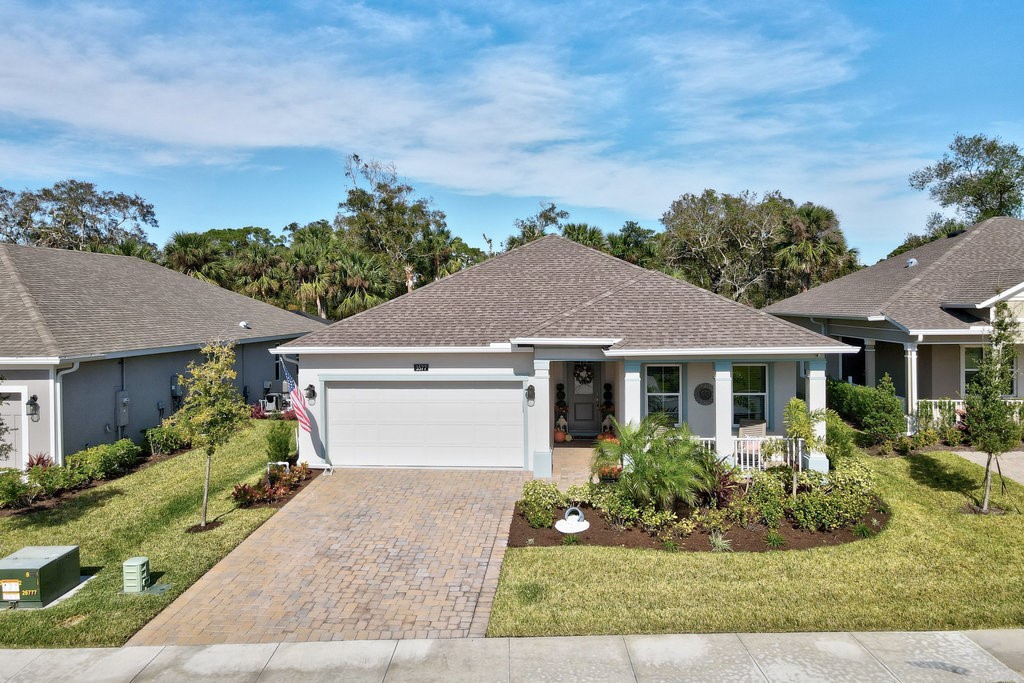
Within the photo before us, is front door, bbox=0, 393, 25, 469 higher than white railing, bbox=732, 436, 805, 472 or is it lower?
higher

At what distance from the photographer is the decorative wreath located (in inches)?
701

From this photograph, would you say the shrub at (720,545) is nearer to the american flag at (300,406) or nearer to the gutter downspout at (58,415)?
the american flag at (300,406)

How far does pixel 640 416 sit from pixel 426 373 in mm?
5037

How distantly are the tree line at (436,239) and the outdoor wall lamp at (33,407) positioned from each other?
18.9 metres

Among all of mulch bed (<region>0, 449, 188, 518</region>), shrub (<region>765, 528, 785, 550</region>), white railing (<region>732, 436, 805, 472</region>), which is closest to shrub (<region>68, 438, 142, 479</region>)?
mulch bed (<region>0, 449, 188, 518</region>)

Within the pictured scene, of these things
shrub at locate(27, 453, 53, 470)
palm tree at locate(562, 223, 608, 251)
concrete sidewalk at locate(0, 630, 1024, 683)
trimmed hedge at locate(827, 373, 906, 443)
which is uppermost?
palm tree at locate(562, 223, 608, 251)

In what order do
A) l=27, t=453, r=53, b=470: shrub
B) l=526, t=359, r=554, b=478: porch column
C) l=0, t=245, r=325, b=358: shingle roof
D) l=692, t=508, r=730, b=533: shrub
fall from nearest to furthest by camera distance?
1. l=692, t=508, r=730, b=533: shrub
2. l=27, t=453, r=53, b=470: shrub
3. l=526, t=359, r=554, b=478: porch column
4. l=0, t=245, r=325, b=358: shingle roof

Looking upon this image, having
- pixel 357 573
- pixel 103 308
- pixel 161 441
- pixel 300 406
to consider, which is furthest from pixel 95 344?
pixel 357 573

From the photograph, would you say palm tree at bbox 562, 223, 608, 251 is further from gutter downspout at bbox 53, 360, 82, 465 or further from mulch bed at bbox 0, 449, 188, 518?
gutter downspout at bbox 53, 360, 82, 465

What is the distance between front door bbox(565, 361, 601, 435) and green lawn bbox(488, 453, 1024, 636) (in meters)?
8.40

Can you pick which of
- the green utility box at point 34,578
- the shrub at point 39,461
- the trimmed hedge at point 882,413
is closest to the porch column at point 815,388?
the trimmed hedge at point 882,413

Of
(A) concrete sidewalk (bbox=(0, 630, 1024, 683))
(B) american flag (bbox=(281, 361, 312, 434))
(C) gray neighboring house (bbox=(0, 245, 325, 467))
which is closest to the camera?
(A) concrete sidewalk (bbox=(0, 630, 1024, 683))

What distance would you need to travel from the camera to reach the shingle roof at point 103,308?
1472 centimetres

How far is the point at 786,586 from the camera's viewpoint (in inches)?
330
